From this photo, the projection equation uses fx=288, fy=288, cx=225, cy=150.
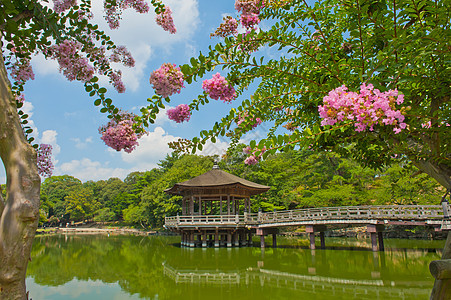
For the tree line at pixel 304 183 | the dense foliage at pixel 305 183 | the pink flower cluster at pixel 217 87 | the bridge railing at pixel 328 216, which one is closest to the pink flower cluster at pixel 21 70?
the pink flower cluster at pixel 217 87

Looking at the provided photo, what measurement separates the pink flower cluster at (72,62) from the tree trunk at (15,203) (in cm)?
92

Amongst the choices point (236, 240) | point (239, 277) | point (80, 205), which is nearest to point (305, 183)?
point (236, 240)

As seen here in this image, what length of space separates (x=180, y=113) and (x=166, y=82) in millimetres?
410

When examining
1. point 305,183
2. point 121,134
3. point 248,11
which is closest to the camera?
point 121,134

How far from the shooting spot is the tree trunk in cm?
127

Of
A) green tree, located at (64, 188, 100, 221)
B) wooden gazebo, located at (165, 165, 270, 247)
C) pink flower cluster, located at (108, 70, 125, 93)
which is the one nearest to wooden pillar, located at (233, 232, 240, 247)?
wooden gazebo, located at (165, 165, 270, 247)

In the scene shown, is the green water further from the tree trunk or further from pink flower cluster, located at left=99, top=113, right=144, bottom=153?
the tree trunk

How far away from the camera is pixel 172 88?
198cm

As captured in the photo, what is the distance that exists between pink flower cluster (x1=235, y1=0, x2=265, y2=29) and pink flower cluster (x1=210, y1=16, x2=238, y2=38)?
83 millimetres

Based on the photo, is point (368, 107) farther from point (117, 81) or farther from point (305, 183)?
Answer: point (305, 183)

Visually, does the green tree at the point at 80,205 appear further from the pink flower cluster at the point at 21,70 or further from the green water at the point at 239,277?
the pink flower cluster at the point at 21,70

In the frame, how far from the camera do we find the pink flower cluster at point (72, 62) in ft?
7.57

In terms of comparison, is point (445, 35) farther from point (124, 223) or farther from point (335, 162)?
point (124, 223)

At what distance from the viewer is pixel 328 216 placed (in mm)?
12094
